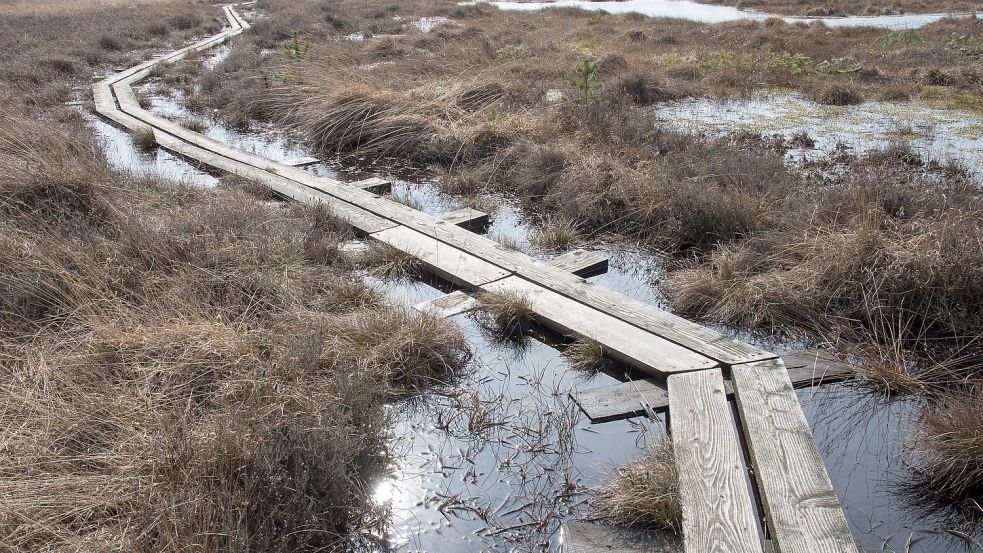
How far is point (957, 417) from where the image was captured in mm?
3158

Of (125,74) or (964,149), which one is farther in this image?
(125,74)

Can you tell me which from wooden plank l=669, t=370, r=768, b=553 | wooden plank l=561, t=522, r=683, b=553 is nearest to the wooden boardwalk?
wooden plank l=669, t=370, r=768, b=553

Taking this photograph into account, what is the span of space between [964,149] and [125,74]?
14061 millimetres

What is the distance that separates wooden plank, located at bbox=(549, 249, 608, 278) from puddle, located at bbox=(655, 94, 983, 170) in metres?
3.88

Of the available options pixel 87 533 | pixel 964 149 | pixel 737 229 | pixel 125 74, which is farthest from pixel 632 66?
pixel 87 533

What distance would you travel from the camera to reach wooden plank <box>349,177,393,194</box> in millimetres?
7117

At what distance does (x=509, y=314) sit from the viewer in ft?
14.5

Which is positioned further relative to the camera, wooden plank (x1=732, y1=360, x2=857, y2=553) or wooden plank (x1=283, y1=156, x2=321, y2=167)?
wooden plank (x1=283, y1=156, x2=321, y2=167)

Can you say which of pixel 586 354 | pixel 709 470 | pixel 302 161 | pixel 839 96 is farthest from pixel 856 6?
pixel 709 470

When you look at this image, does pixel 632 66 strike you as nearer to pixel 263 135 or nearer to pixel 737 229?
pixel 263 135

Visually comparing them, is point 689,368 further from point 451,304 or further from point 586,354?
point 451,304

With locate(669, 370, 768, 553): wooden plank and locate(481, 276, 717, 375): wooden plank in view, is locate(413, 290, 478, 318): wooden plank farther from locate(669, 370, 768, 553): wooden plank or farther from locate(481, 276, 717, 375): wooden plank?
locate(669, 370, 768, 553): wooden plank

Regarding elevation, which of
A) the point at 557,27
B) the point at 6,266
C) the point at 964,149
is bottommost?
the point at 557,27

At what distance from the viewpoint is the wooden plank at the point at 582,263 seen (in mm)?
5141
